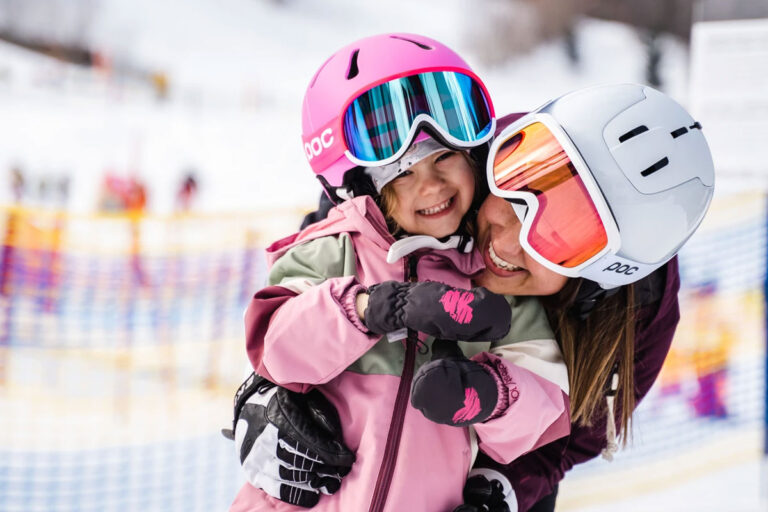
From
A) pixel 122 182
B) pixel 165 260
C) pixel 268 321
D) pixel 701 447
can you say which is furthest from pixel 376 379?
pixel 122 182

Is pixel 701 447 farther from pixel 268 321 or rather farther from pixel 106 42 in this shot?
pixel 106 42

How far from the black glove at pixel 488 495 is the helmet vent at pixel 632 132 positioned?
74 cm

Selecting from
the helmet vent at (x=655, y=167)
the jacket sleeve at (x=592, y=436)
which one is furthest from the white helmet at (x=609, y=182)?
the jacket sleeve at (x=592, y=436)

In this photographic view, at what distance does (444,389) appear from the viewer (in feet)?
3.22

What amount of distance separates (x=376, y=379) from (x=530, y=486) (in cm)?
53

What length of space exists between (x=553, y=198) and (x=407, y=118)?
33cm

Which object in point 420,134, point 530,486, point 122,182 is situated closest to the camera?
point 420,134

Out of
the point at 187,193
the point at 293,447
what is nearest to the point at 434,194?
the point at 293,447

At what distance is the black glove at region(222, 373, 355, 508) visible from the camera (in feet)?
3.88

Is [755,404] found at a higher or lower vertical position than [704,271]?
lower

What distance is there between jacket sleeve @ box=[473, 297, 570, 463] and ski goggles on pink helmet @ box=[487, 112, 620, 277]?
0.45 feet

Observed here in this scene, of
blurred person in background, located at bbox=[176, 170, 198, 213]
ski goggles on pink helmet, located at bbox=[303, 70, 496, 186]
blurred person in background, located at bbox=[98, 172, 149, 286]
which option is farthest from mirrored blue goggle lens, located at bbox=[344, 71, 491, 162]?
blurred person in background, located at bbox=[176, 170, 198, 213]

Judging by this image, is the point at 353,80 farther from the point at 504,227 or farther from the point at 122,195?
the point at 122,195

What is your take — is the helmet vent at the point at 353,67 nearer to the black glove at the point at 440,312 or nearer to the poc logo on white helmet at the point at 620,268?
the black glove at the point at 440,312
